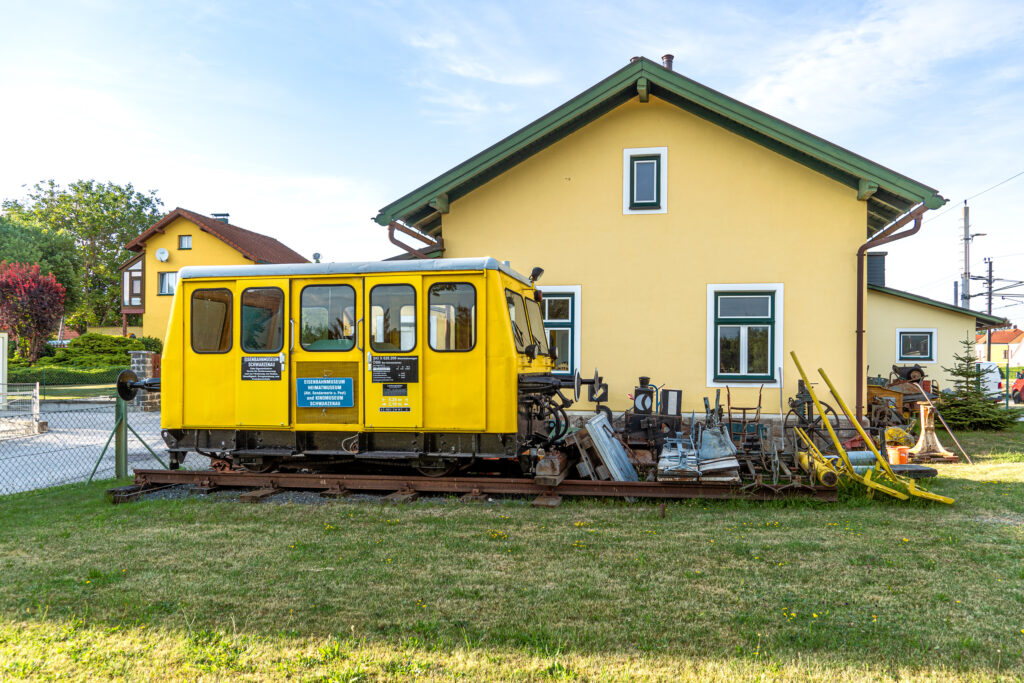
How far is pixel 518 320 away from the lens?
8.34 meters

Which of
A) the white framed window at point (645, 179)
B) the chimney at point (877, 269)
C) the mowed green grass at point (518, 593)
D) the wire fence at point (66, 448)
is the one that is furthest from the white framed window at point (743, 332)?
the chimney at point (877, 269)

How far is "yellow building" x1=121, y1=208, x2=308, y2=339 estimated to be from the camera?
37.8m

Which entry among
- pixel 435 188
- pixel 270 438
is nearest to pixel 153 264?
pixel 435 188

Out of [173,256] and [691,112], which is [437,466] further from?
[173,256]

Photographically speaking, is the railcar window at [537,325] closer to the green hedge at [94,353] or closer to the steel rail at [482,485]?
the steel rail at [482,485]

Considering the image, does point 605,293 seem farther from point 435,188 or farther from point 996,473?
point 996,473

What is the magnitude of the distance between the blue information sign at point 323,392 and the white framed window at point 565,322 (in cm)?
496

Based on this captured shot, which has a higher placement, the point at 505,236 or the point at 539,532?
the point at 505,236

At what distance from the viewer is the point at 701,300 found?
11.7m

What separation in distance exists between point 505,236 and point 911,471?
744cm

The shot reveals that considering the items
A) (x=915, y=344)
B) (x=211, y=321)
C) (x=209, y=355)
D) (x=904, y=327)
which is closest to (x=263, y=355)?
(x=209, y=355)

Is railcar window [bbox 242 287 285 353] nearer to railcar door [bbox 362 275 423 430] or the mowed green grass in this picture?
railcar door [bbox 362 275 423 430]

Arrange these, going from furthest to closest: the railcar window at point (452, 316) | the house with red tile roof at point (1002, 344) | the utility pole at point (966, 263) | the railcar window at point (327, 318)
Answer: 1. the house with red tile roof at point (1002, 344)
2. the utility pole at point (966, 263)
3. the railcar window at point (327, 318)
4. the railcar window at point (452, 316)

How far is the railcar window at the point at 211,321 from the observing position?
814 cm
